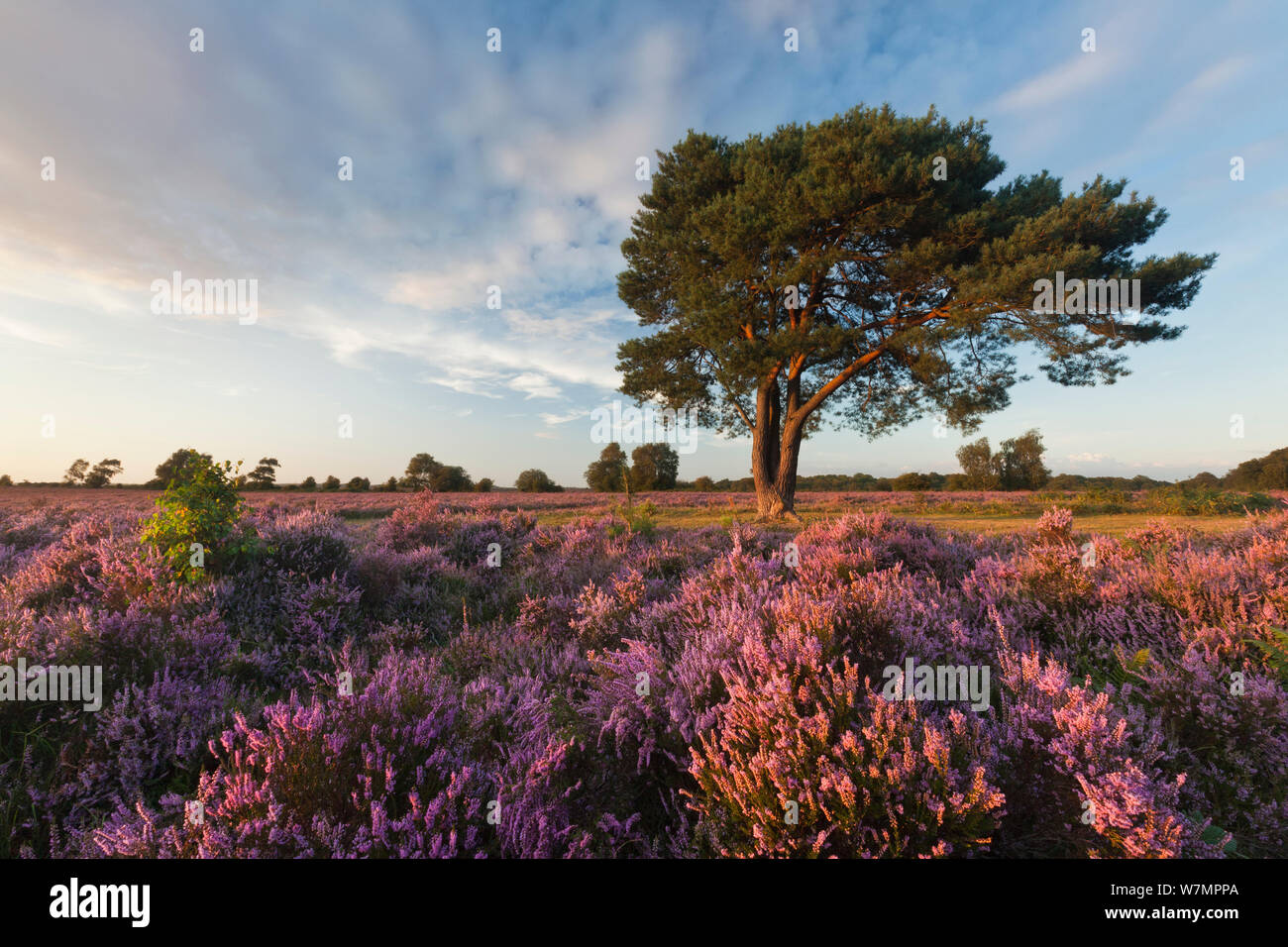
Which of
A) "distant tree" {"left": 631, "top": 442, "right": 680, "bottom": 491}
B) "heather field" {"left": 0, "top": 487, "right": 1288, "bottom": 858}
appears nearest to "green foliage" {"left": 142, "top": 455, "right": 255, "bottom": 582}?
"heather field" {"left": 0, "top": 487, "right": 1288, "bottom": 858}

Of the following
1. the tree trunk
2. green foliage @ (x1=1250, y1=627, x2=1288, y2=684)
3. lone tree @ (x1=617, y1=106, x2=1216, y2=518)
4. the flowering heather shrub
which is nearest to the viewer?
the flowering heather shrub

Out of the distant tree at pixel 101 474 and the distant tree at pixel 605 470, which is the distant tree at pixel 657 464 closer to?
the distant tree at pixel 605 470

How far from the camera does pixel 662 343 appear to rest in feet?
56.3

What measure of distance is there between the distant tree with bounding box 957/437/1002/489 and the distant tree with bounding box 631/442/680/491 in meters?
27.0

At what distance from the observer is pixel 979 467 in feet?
151

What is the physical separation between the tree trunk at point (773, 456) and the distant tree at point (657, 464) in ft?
97.8

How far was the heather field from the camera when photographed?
1.81 m

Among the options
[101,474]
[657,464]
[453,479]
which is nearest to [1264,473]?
[657,464]

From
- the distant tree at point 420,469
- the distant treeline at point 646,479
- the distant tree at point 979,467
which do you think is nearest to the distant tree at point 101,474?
the distant treeline at point 646,479

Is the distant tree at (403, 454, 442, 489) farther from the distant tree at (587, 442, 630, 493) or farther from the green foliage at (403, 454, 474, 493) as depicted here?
the distant tree at (587, 442, 630, 493)
